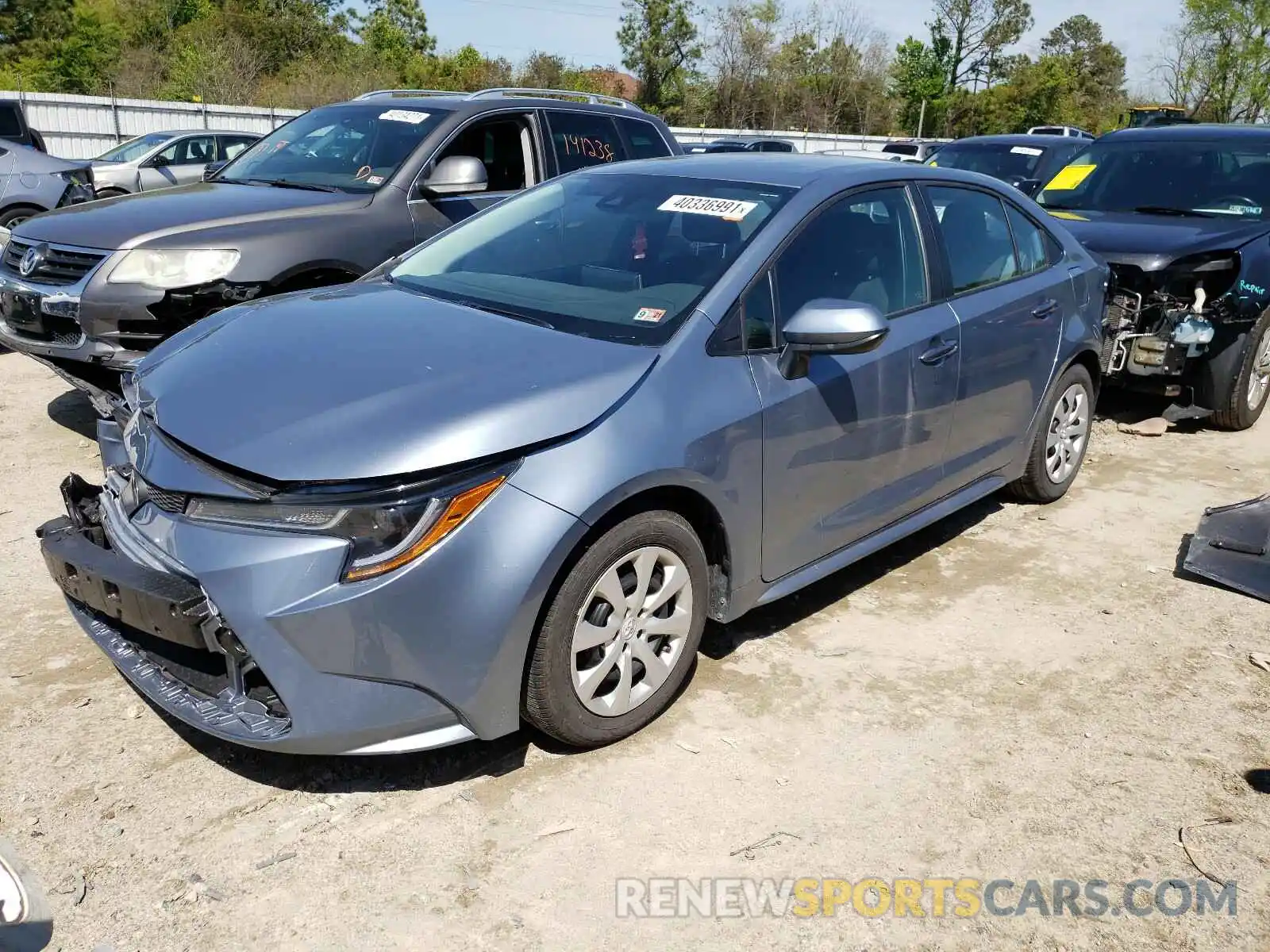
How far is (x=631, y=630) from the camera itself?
3.07 metres

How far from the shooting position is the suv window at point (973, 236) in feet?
14.0

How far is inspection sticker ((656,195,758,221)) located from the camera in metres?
3.63

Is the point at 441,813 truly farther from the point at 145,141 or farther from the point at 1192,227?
the point at 145,141

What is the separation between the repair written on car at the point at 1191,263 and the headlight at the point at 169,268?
179 inches

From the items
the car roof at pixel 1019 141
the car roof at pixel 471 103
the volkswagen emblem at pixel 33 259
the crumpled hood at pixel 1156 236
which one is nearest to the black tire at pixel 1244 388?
the crumpled hood at pixel 1156 236

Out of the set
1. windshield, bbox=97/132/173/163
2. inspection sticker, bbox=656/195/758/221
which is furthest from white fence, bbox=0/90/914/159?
inspection sticker, bbox=656/195/758/221

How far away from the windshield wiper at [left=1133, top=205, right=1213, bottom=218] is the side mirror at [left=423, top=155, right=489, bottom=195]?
4.42 meters

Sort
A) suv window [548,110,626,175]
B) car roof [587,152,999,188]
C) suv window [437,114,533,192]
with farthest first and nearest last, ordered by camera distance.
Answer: suv window [548,110,626,175] < suv window [437,114,533,192] < car roof [587,152,999,188]

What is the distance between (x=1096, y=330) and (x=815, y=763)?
10.4 ft

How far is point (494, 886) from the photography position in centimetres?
259

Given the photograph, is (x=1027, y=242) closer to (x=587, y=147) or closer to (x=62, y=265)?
(x=587, y=147)

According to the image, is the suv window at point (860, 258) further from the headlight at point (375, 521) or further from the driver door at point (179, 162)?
the driver door at point (179, 162)

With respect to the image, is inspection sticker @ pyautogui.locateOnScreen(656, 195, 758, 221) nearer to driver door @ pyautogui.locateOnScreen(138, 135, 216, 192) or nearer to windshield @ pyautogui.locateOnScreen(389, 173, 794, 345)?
windshield @ pyautogui.locateOnScreen(389, 173, 794, 345)

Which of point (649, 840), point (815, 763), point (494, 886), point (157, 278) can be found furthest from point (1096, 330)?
point (157, 278)
